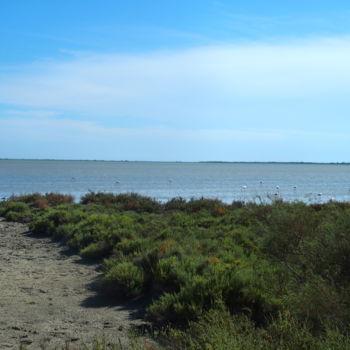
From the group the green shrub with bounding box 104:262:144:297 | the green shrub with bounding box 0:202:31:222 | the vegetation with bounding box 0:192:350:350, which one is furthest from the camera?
the green shrub with bounding box 0:202:31:222

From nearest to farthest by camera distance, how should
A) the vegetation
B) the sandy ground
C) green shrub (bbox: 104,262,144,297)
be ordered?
1. the vegetation
2. the sandy ground
3. green shrub (bbox: 104,262,144,297)

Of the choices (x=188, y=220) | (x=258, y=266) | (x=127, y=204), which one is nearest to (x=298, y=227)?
(x=258, y=266)

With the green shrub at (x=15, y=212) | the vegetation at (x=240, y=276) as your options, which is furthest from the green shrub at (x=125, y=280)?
the green shrub at (x=15, y=212)

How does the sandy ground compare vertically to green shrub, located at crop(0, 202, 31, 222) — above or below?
below

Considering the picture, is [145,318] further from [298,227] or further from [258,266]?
[298,227]

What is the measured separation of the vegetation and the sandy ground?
47cm

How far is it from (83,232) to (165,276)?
19.4ft

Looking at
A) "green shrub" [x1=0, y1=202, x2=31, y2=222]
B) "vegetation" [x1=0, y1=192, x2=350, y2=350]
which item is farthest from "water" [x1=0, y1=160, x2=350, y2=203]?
"green shrub" [x1=0, y1=202, x2=31, y2=222]

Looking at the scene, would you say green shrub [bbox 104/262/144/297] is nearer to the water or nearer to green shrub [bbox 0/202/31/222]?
the water

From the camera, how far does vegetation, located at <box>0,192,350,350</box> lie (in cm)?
542

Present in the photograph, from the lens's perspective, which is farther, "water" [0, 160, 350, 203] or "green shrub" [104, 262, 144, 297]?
"water" [0, 160, 350, 203]

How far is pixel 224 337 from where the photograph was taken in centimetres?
476

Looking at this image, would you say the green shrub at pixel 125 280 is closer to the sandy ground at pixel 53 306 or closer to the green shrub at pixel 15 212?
the sandy ground at pixel 53 306

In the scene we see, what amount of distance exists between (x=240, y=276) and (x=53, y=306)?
296cm
